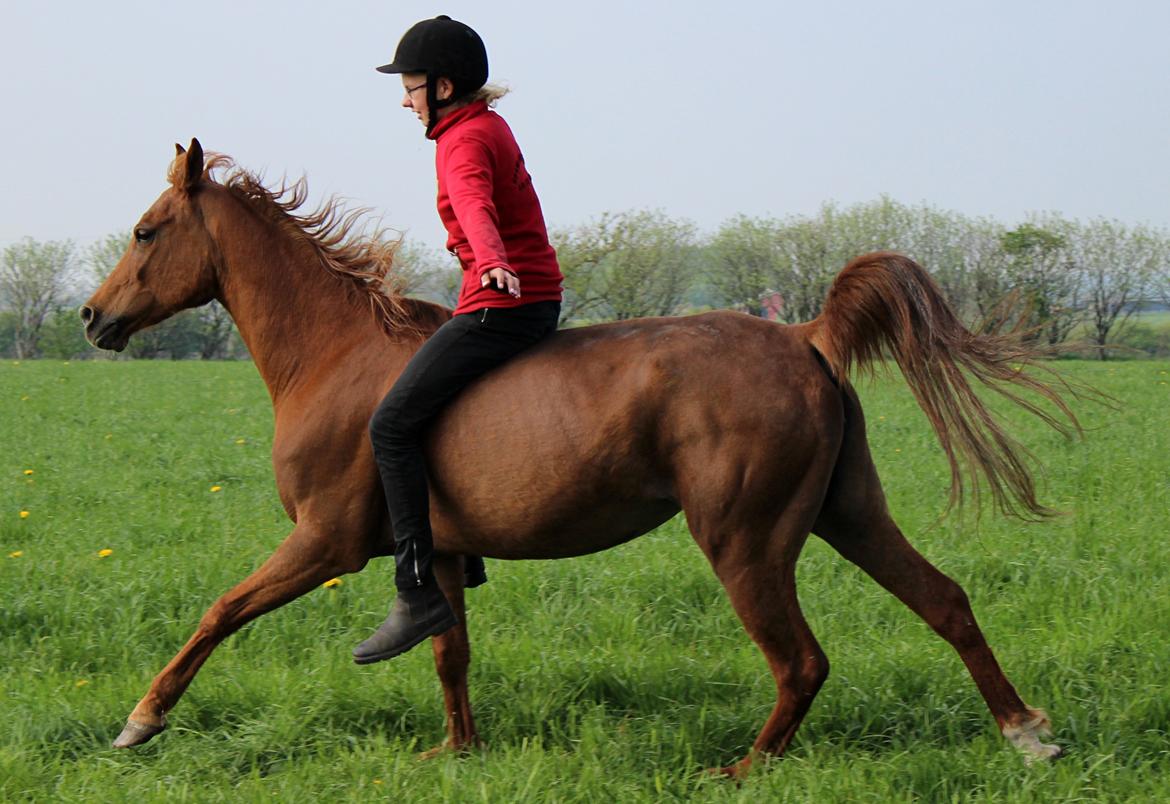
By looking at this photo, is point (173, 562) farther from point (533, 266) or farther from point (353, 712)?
point (533, 266)

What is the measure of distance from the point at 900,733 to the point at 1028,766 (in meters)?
0.56

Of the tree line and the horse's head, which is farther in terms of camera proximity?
the tree line

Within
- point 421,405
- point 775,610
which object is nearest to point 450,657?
point 421,405

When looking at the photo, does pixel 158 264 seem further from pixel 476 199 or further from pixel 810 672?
pixel 810 672

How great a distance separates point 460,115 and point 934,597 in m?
2.42

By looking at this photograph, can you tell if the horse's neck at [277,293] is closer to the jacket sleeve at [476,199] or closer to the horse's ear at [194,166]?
the horse's ear at [194,166]

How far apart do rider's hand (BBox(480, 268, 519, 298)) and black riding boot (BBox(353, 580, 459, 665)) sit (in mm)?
1137

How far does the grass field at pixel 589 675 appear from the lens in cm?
377

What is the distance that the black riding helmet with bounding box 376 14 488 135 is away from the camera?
395 centimetres

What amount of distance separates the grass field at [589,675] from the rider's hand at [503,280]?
56.1 inches

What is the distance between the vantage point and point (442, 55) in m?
3.95

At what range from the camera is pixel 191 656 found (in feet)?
13.7

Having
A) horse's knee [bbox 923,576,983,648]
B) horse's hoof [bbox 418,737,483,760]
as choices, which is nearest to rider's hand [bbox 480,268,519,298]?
horse's hoof [bbox 418,737,483,760]

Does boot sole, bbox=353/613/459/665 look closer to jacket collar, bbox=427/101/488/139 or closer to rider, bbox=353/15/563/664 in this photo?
rider, bbox=353/15/563/664
